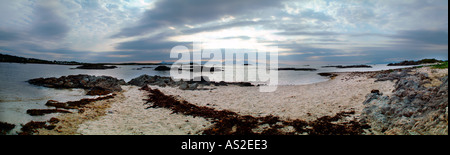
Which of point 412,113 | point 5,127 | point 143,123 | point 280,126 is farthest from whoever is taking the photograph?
point 143,123

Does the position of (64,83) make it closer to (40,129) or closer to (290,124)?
(40,129)

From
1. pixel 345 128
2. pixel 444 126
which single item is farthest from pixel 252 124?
pixel 444 126

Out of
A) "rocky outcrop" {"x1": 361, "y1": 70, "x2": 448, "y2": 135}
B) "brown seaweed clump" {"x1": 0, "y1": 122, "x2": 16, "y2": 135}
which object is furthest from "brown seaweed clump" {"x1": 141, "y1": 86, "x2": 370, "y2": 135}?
"brown seaweed clump" {"x1": 0, "y1": 122, "x2": 16, "y2": 135}

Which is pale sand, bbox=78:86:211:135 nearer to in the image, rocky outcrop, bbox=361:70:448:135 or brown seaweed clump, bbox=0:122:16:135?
brown seaweed clump, bbox=0:122:16:135

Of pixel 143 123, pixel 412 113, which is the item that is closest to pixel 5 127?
pixel 143 123

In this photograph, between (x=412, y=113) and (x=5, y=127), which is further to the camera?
(x=412, y=113)

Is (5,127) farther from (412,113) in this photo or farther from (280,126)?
(412,113)

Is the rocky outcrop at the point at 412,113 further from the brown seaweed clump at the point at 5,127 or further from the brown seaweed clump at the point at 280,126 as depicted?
the brown seaweed clump at the point at 5,127

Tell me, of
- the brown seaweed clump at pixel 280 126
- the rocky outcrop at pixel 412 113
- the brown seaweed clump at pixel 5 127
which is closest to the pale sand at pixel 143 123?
the brown seaweed clump at pixel 280 126

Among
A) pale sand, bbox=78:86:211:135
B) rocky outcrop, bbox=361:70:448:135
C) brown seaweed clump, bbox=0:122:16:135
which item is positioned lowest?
pale sand, bbox=78:86:211:135

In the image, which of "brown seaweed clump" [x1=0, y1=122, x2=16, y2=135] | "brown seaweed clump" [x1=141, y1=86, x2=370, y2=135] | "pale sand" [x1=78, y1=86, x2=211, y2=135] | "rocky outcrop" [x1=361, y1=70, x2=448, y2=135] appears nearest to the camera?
"rocky outcrop" [x1=361, y1=70, x2=448, y2=135]

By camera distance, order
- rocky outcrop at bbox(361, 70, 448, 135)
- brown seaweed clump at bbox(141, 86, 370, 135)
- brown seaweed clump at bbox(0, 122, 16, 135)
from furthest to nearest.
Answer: brown seaweed clump at bbox(141, 86, 370, 135), brown seaweed clump at bbox(0, 122, 16, 135), rocky outcrop at bbox(361, 70, 448, 135)

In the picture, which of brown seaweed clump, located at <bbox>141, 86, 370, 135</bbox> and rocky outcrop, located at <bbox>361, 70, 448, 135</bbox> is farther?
brown seaweed clump, located at <bbox>141, 86, 370, 135</bbox>
